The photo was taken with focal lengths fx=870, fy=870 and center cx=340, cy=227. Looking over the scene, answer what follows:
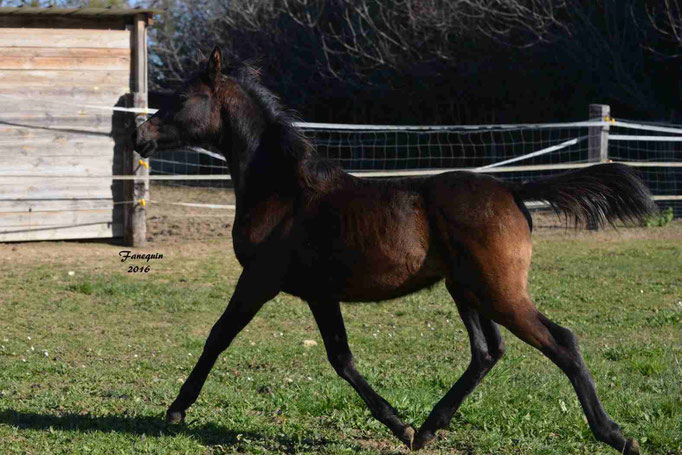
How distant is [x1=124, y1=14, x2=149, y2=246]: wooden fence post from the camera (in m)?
12.2

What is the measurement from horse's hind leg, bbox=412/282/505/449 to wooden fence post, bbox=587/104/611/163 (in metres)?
9.63

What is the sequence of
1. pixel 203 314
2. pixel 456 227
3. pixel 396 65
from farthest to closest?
pixel 396 65, pixel 203 314, pixel 456 227

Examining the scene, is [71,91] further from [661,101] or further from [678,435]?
[661,101]

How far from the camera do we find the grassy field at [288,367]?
4785 millimetres

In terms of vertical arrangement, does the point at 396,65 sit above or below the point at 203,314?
above

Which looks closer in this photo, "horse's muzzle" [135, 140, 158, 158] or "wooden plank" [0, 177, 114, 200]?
"horse's muzzle" [135, 140, 158, 158]

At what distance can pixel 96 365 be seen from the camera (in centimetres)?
647

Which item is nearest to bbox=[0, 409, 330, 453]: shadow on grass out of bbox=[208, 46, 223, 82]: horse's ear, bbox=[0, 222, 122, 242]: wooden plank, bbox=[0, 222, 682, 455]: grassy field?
bbox=[0, 222, 682, 455]: grassy field

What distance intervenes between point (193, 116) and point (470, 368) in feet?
7.14

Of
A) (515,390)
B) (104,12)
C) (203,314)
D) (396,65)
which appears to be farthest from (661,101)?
(515,390)

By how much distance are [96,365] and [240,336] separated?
56.6 inches

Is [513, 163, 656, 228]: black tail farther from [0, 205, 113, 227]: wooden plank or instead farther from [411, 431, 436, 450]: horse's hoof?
[0, 205, 113, 227]: wooden plank

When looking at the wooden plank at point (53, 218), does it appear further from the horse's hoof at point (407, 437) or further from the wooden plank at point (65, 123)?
the horse's hoof at point (407, 437)

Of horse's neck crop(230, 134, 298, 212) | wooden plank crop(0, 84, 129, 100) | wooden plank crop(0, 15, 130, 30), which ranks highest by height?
wooden plank crop(0, 15, 130, 30)
